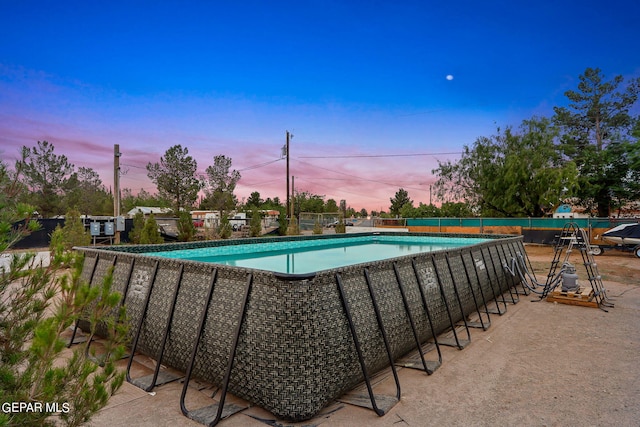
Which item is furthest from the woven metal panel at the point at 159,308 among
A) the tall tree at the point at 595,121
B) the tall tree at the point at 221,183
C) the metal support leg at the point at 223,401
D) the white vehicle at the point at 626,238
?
the tall tree at the point at 221,183

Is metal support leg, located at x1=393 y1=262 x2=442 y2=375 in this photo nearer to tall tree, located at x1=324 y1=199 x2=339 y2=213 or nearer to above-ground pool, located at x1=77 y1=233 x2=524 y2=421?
above-ground pool, located at x1=77 y1=233 x2=524 y2=421

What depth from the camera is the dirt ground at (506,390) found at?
109 inches

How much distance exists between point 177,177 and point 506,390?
32910 millimetres

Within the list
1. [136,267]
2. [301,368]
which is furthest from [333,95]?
[301,368]

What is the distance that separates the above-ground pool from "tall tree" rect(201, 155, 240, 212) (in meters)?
30.5

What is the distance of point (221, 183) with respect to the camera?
35.0m

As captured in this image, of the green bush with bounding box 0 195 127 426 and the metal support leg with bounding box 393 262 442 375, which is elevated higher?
the green bush with bounding box 0 195 127 426

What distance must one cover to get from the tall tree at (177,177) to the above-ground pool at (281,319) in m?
29.2

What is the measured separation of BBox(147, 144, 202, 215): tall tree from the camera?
31.8m

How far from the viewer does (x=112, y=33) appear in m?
8.75

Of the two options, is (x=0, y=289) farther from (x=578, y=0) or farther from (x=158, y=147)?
(x=158, y=147)

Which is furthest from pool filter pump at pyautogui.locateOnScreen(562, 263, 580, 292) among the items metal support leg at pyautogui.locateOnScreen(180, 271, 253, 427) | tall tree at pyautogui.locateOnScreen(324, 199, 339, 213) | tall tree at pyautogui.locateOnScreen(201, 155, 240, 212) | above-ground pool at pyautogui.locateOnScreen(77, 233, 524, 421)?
tall tree at pyautogui.locateOnScreen(324, 199, 339, 213)

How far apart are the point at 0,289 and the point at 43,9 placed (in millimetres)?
7450

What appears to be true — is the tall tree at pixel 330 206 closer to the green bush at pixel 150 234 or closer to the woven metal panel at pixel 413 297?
the green bush at pixel 150 234
